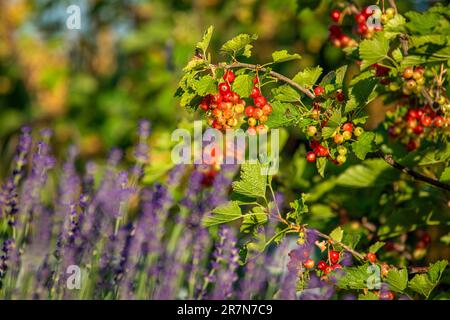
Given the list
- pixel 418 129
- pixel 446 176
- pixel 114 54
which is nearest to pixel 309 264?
pixel 446 176

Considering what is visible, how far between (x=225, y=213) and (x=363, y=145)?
37cm

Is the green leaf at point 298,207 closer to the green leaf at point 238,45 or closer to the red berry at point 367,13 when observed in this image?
the green leaf at point 238,45

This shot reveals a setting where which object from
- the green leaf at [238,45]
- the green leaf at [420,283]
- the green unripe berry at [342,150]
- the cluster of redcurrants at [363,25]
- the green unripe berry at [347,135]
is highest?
the cluster of redcurrants at [363,25]

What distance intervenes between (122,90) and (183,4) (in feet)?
3.03

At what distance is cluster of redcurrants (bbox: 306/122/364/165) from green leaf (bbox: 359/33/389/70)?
0.15 m

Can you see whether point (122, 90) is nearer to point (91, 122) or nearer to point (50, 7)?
point (91, 122)

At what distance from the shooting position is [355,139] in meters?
1.73

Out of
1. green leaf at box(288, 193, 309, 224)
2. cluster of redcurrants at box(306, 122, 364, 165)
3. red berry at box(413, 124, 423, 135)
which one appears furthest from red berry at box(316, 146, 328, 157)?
red berry at box(413, 124, 423, 135)

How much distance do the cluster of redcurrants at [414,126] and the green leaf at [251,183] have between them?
548 millimetres

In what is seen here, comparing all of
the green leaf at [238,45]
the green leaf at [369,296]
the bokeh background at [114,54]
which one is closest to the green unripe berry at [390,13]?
the green leaf at [238,45]

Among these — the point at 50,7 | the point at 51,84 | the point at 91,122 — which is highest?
the point at 50,7

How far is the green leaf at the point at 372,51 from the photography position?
163 cm
